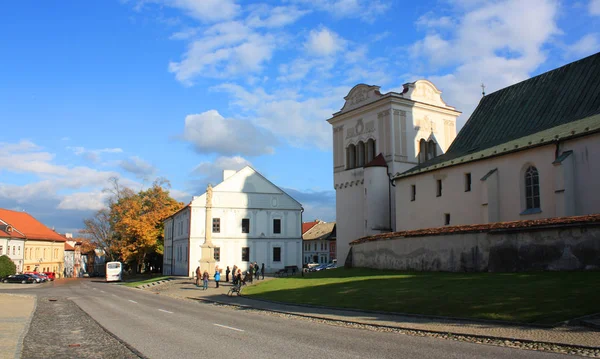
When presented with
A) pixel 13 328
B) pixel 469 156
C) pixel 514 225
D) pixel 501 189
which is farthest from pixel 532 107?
pixel 13 328

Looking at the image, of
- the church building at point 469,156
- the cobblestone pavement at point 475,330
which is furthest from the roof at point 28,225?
the cobblestone pavement at point 475,330

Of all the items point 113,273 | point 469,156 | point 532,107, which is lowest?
point 113,273

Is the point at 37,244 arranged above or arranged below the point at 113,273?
above

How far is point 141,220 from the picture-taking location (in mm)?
74562

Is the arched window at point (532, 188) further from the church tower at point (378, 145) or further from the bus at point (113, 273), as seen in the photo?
the bus at point (113, 273)

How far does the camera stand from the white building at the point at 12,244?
76.4 m

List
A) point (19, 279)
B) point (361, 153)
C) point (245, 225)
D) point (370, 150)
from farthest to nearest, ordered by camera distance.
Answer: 1. point (19, 279)
2. point (245, 225)
3. point (361, 153)
4. point (370, 150)

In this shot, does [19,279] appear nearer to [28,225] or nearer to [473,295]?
[28,225]

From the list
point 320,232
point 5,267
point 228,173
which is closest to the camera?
point 228,173

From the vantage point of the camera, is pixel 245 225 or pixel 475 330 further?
pixel 245 225

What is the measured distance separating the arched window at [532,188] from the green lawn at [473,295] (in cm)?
791

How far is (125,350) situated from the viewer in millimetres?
12289

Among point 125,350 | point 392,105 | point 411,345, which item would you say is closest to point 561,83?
point 392,105

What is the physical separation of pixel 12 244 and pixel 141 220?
21.4m
